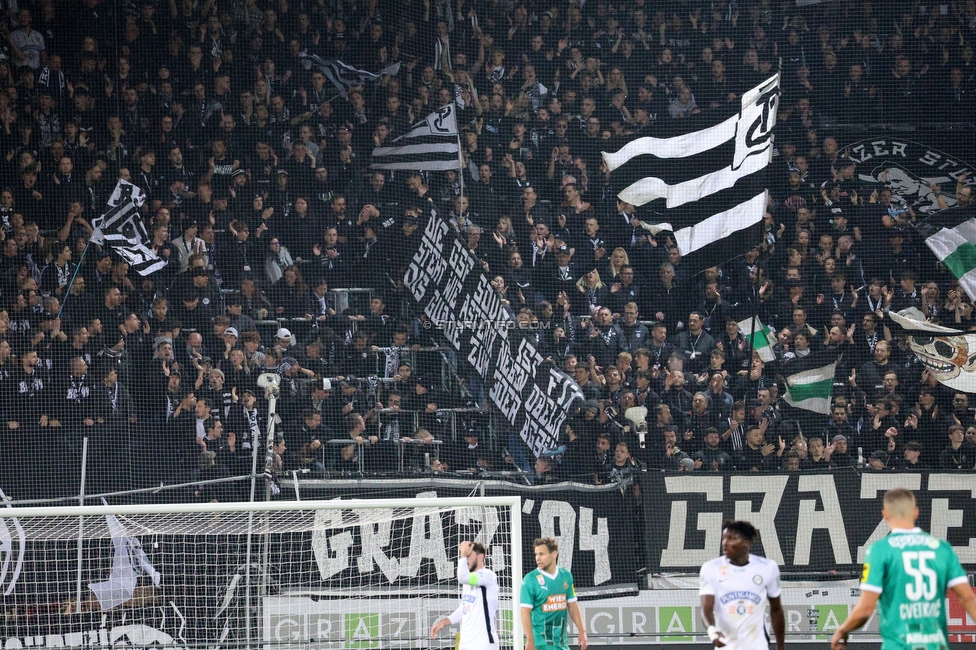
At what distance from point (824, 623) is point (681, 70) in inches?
312

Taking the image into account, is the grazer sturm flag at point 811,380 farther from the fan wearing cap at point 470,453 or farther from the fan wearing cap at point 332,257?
the fan wearing cap at point 332,257

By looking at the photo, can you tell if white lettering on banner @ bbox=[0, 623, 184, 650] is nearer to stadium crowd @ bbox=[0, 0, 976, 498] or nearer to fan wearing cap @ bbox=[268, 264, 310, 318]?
stadium crowd @ bbox=[0, 0, 976, 498]

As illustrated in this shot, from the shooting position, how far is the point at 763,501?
12508mm

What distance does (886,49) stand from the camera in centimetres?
1543

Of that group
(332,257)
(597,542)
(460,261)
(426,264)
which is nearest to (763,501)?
(597,542)

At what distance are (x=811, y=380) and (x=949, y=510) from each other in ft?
7.66

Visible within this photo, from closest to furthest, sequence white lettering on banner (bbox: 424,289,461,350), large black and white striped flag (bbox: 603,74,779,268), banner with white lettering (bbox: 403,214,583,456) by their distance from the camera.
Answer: banner with white lettering (bbox: 403,214,583,456) → white lettering on banner (bbox: 424,289,461,350) → large black and white striped flag (bbox: 603,74,779,268)

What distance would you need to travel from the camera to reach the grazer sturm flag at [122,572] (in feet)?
37.1

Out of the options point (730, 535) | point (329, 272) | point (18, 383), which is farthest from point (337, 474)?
point (730, 535)

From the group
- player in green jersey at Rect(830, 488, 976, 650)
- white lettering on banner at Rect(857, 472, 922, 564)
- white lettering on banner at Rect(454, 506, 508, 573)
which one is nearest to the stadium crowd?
white lettering on banner at Rect(857, 472, 922, 564)

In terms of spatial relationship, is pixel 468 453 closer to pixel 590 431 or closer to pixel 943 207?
pixel 590 431

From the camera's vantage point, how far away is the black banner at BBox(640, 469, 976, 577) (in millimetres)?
12344

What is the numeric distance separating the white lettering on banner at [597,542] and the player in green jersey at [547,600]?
16.1 feet

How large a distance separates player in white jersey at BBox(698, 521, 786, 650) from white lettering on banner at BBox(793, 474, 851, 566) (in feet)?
21.6
